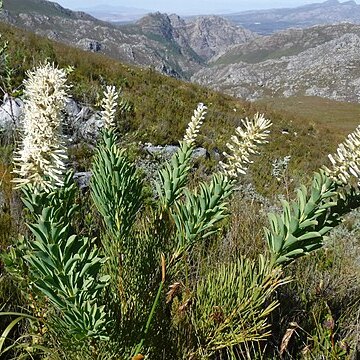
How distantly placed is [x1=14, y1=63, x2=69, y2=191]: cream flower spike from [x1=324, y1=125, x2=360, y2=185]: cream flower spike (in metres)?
1.15

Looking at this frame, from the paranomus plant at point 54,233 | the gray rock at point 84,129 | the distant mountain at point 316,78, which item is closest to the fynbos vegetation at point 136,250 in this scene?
the paranomus plant at point 54,233

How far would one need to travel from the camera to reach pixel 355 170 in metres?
1.77

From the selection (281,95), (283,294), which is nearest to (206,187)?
(283,294)

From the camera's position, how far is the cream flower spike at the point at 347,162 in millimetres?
1771

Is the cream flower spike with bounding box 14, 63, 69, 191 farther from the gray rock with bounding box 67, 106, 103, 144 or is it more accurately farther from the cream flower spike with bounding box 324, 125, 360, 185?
the gray rock with bounding box 67, 106, 103, 144

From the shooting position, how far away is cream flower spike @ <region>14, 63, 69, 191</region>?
177cm

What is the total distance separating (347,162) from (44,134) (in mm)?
1286

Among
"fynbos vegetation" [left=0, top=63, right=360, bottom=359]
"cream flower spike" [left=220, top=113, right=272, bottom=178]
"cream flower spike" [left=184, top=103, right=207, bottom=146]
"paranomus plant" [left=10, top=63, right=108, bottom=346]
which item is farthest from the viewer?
"cream flower spike" [left=184, top=103, right=207, bottom=146]

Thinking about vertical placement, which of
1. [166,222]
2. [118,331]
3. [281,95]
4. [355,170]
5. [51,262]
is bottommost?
[281,95]

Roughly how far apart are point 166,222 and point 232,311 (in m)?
0.59

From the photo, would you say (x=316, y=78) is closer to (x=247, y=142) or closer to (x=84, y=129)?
(x=84, y=129)

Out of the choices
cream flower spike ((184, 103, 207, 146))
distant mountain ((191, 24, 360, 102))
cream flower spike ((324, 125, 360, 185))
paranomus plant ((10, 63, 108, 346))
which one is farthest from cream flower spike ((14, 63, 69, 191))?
distant mountain ((191, 24, 360, 102))

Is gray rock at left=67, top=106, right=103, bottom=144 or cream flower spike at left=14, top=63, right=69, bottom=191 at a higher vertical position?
cream flower spike at left=14, top=63, right=69, bottom=191

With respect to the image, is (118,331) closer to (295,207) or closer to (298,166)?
(295,207)
